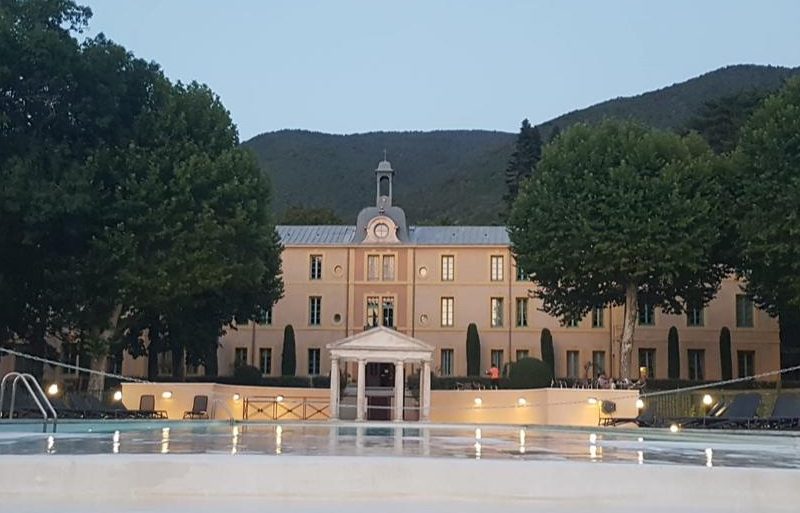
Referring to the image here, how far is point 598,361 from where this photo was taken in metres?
48.6

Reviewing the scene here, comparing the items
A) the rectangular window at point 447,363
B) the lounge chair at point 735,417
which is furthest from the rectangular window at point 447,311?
the lounge chair at point 735,417

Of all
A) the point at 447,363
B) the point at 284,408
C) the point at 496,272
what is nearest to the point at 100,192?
the point at 284,408

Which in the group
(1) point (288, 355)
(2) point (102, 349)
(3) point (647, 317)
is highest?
(3) point (647, 317)

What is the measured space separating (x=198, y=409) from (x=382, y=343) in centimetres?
791

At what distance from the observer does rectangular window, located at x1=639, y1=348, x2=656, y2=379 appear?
47594 millimetres

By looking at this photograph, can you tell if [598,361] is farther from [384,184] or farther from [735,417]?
[735,417]

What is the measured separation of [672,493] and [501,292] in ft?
142

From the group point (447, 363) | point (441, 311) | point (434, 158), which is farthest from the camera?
point (434, 158)

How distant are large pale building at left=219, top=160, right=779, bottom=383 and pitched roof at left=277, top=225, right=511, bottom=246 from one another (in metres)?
0.08

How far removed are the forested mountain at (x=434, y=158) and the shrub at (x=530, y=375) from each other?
2491 inches

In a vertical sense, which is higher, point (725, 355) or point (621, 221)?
point (621, 221)

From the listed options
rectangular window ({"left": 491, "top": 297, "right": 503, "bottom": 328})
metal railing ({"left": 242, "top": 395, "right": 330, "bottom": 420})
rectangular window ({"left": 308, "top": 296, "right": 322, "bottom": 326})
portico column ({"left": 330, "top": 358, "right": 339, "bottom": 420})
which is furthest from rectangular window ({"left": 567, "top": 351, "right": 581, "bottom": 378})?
portico column ({"left": 330, "top": 358, "right": 339, "bottom": 420})

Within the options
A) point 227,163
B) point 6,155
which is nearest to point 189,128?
point 227,163

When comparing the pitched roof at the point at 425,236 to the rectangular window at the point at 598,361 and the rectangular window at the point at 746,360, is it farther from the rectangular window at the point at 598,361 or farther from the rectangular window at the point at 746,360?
the rectangular window at the point at 746,360
